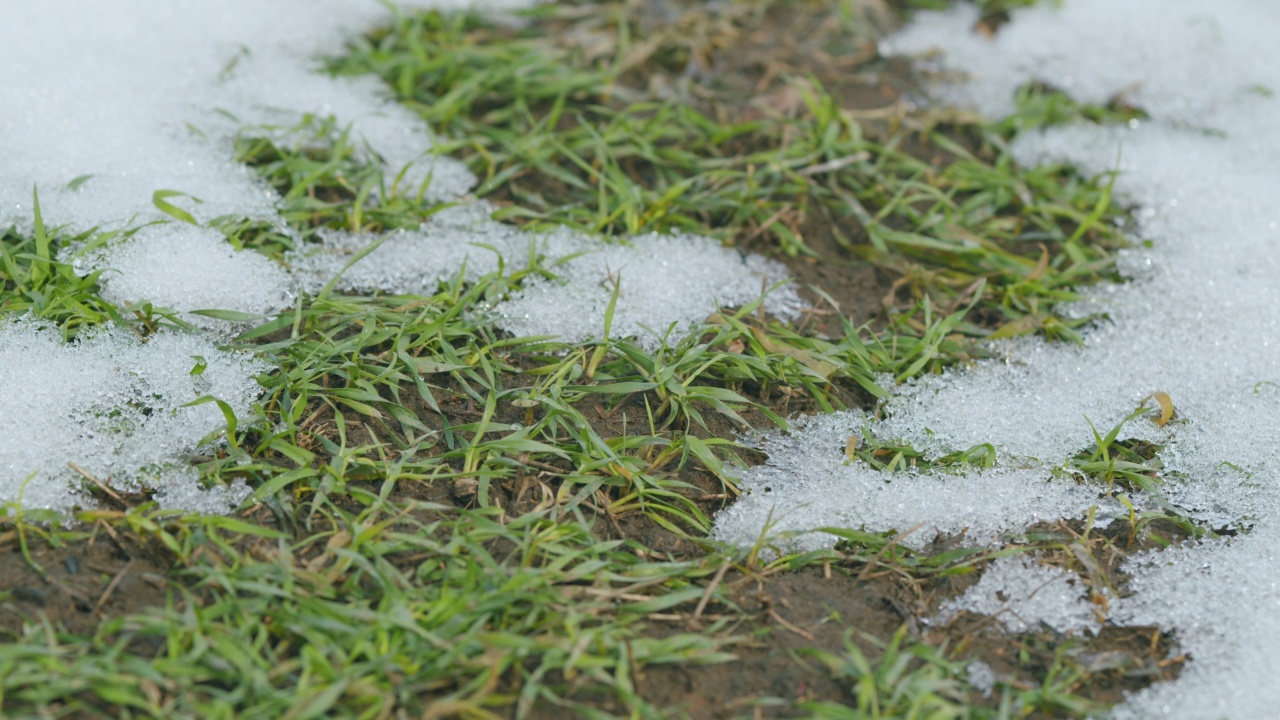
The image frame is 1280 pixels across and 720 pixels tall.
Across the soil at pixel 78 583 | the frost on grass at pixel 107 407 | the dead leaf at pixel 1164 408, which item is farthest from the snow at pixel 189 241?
the dead leaf at pixel 1164 408

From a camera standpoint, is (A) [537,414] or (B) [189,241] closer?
(A) [537,414]

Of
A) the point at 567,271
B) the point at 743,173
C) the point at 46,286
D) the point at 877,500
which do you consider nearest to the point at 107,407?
the point at 46,286

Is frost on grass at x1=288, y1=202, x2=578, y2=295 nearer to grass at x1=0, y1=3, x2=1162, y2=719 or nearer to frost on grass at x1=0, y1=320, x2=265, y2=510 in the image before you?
grass at x1=0, y1=3, x2=1162, y2=719

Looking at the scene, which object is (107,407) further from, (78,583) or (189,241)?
(189,241)

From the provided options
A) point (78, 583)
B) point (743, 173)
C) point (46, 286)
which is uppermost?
point (743, 173)

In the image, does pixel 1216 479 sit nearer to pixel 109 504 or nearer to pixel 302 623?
pixel 302 623

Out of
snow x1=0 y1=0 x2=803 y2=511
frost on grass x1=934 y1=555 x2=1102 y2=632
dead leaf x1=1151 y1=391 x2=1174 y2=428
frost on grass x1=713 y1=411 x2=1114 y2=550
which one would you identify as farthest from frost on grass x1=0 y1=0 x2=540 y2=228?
dead leaf x1=1151 y1=391 x2=1174 y2=428

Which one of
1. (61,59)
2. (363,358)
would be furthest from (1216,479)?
(61,59)
